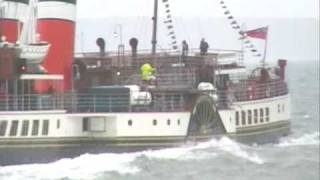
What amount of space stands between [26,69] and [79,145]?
11.2 feet

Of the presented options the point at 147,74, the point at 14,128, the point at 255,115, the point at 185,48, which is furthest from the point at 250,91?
the point at 14,128

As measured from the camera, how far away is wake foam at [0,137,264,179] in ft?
110

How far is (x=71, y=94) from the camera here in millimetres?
37094

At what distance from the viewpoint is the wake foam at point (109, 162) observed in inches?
1324

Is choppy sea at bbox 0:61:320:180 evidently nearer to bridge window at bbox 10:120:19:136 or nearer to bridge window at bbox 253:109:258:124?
bridge window at bbox 10:120:19:136

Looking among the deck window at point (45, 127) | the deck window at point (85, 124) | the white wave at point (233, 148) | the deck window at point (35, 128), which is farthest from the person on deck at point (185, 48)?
the deck window at point (35, 128)

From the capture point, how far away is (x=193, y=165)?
3591cm

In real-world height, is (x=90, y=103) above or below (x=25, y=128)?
above

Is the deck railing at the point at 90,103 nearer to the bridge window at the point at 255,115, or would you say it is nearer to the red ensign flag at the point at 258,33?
the bridge window at the point at 255,115

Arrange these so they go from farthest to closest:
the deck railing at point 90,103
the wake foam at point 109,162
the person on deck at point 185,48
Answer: the person on deck at point 185,48
the deck railing at point 90,103
the wake foam at point 109,162

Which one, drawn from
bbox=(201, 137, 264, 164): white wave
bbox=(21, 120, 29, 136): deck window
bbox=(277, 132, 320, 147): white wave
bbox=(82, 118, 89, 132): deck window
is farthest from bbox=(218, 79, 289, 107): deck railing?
bbox=(21, 120, 29, 136): deck window

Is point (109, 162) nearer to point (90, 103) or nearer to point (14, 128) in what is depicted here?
point (90, 103)

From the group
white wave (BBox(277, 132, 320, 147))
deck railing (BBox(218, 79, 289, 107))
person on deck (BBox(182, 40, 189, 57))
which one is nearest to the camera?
deck railing (BBox(218, 79, 289, 107))

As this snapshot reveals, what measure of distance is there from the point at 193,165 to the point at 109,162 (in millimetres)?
3031
